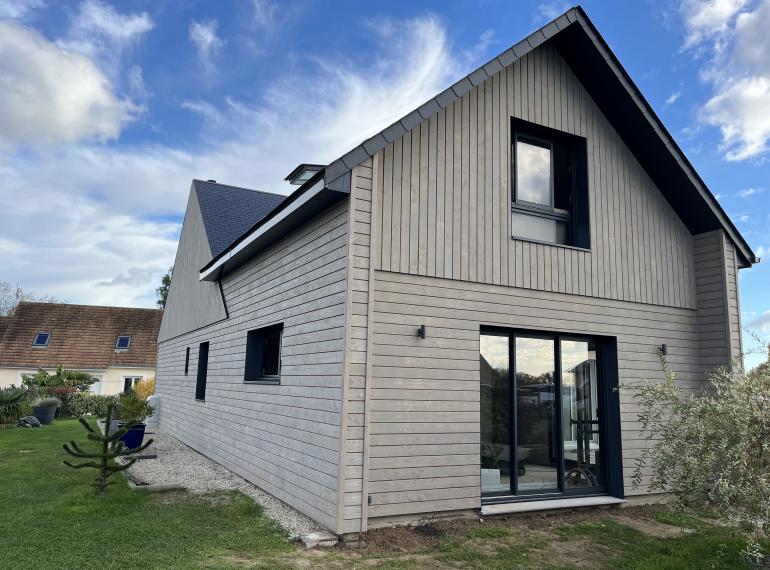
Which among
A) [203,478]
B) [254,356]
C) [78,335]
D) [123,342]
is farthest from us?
[123,342]

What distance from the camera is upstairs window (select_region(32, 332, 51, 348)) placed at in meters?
27.5

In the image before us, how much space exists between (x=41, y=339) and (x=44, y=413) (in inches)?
416

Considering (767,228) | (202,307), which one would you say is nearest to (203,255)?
(202,307)

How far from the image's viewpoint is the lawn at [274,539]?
189 inches

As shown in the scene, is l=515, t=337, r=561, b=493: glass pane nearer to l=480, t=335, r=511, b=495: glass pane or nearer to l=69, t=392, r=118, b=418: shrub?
l=480, t=335, r=511, b=495: glass pane

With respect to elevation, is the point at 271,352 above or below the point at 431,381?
above

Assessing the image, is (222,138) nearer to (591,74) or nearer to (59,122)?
(59,122)

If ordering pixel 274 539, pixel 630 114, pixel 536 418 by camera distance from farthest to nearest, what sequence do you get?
1. pixel 630 114
2. pixel 536 418
3. pixel 274 539

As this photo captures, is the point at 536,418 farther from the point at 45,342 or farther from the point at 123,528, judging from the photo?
the point at 45,342

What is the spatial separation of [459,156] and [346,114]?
553cm

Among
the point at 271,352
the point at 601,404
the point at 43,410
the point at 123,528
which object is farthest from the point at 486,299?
the point at 43,410

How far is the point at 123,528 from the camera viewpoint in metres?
5.62

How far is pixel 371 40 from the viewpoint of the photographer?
1063 cm

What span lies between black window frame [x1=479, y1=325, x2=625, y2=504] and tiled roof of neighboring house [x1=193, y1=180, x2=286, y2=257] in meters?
7.86
